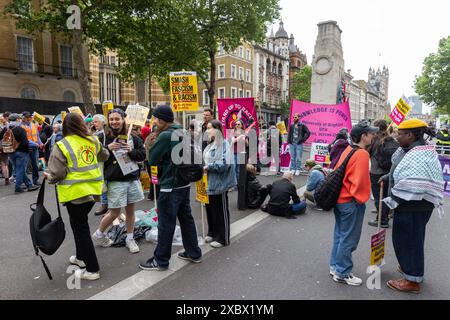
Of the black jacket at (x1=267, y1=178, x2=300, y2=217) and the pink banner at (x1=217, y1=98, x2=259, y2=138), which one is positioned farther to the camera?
the pink banner at (x1=217, y1=98, x2=259, y2=138)

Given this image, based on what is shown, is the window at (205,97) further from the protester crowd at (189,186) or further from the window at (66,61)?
the protester crowd at (189,186)

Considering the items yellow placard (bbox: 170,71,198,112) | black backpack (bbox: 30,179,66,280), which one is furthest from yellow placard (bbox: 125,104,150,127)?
yellow placard (bbox: 170,71,198,112)

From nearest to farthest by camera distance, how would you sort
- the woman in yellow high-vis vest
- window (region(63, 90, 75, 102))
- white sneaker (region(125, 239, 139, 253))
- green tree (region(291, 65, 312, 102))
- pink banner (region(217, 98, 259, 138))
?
the woman in yellow high-vis vest → white sneaker (region(125, 239, 139, 253)) → pink banner (region(217, 98, 259, 138)) → window (region(63, 90, 75, 102)) → green tree (region(291, 65, 312, 102))

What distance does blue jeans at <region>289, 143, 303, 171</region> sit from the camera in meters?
10.8

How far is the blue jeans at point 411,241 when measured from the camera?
3428 millimetres

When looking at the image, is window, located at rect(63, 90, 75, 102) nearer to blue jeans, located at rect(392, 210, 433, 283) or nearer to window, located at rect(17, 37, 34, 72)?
window, located at rect(17, 37, 34, 72)

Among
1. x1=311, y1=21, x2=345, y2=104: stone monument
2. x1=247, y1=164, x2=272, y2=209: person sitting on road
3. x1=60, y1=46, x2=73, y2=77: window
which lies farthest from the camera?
x1=60, y1=46, x2=73, y2=77: window

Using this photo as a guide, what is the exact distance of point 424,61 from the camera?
46.9m

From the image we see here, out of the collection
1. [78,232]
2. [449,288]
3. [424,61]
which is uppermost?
[424,61]

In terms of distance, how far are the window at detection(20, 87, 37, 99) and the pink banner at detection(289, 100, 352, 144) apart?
24236mm

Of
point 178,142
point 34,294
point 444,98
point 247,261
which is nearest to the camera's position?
point 34,294

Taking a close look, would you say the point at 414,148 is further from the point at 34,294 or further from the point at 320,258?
the point at 34,294
